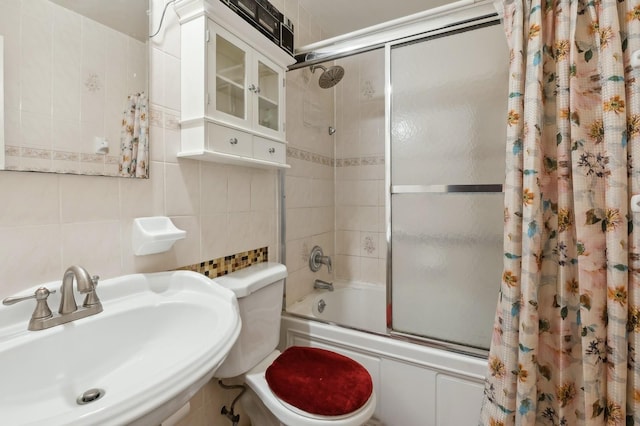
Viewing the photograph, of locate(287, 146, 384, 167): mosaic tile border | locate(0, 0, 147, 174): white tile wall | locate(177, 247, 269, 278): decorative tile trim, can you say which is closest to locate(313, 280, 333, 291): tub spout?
locate(177, 247, 269, 278): decorative tile trim

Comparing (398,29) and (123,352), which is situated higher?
(398,29)

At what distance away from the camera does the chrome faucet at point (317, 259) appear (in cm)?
202

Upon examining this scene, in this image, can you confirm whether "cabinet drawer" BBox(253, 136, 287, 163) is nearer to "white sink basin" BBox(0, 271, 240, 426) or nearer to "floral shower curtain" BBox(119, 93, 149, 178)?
"floral shower curtain" BBox(119, 93, 149, 178)

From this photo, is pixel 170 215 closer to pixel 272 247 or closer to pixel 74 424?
pixel 272 247

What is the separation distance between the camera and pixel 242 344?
117cm

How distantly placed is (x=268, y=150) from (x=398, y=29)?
774 millimetres

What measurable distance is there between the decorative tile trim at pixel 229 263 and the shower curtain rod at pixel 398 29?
3.43 ft

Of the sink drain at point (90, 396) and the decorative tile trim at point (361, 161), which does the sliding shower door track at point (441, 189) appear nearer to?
the decorative tile trim at point (361, 161)

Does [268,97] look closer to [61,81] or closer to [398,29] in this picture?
[398,29]

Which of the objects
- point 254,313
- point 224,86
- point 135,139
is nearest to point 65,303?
point 135,139

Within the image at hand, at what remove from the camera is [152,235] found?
0.95 m

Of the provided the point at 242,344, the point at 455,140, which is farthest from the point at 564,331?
the point at 242,344

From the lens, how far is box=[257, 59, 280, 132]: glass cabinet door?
136 cm

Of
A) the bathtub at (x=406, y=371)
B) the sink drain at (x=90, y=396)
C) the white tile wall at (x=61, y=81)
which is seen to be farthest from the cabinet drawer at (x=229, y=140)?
the bathtub at (x=406, y=371)
